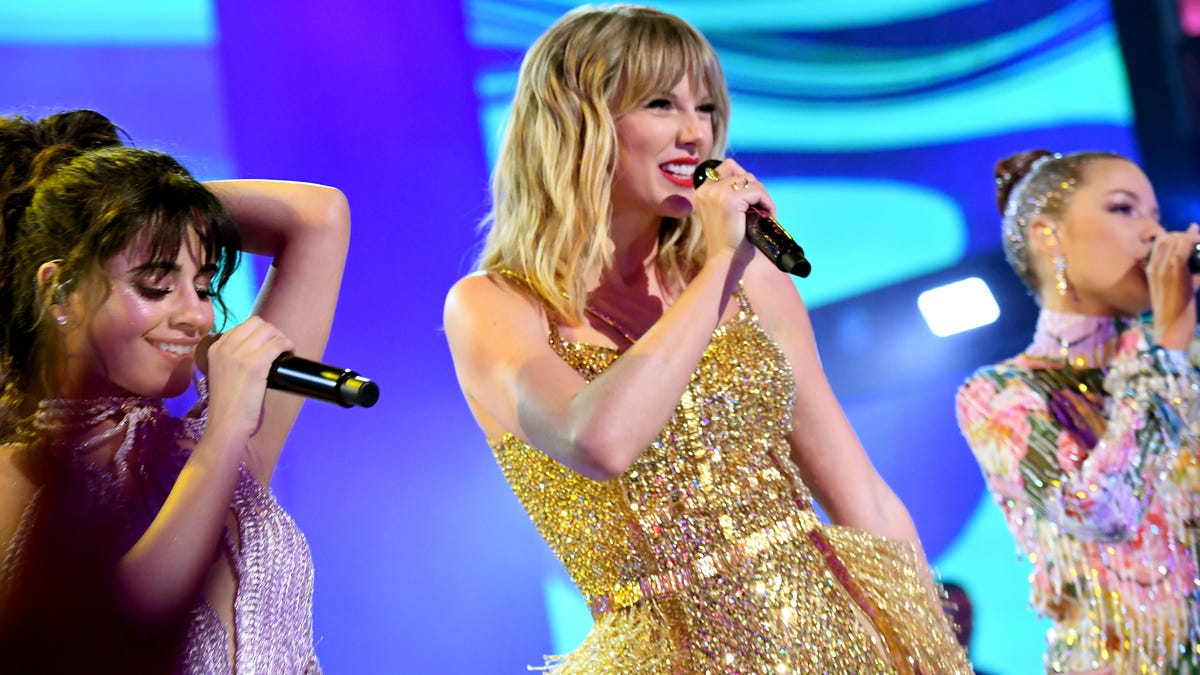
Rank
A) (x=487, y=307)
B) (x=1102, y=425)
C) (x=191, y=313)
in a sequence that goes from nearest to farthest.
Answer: (x=191, y=313) → (x=487, y=307) → (x=1102, y=425)

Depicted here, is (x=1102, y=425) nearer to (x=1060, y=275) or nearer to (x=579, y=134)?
(x=1060, y=275)

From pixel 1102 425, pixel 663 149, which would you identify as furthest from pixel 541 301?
pixel 1102 425

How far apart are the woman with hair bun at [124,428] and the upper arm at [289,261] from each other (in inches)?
4.1

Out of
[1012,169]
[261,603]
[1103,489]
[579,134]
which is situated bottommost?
[1103,489]

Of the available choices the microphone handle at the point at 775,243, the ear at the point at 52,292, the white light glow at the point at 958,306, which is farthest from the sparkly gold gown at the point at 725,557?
the white light glow at the point at 958,306

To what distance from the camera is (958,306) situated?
374 centimetres

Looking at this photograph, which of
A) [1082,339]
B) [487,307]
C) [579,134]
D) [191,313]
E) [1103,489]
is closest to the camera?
[191,313]

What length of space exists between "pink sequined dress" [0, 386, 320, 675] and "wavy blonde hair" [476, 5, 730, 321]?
629 mm

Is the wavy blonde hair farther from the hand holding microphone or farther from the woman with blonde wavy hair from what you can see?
the hand holding microphone

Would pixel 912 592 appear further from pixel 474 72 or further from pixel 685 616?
pixel 474 72

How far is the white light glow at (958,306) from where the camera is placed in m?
3.72

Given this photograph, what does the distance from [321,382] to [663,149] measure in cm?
84

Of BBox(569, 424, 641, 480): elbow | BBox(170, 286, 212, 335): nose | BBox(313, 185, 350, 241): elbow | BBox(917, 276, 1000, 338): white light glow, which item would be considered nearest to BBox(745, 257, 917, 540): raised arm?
BBox(569, 424, 641, 480): elbow

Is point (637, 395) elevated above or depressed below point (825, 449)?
above
